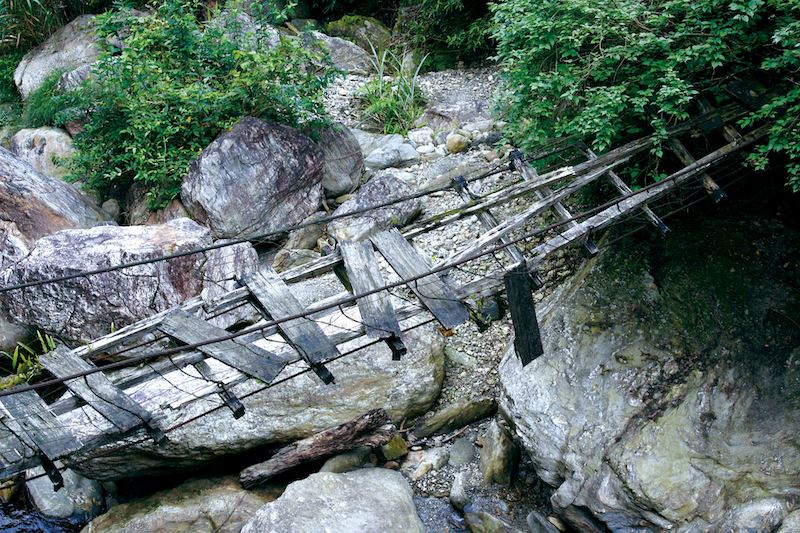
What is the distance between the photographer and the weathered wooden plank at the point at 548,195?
5152mm

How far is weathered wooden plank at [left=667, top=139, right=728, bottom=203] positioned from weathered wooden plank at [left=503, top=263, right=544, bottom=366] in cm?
206

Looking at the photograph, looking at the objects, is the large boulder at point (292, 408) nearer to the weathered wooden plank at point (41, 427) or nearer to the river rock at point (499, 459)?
the river rock at point (499, 459)

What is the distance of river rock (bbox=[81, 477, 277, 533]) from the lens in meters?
5.68

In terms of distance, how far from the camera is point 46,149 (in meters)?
10.0

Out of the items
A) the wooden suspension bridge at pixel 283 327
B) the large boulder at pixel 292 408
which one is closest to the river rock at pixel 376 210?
the large boulder at pixel 292 408

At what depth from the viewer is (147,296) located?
7.23 m

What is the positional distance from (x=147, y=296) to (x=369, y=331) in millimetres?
3770

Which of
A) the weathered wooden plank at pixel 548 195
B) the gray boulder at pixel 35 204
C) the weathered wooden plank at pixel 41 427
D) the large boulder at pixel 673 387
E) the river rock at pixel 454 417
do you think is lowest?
the river rock at pixel 454 417

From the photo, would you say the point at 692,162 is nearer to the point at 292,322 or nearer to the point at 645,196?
the point at 645,196

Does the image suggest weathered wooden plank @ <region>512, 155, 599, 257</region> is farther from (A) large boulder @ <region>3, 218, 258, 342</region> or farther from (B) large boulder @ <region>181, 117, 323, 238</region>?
(B) large boulder @ <region>181, 117, 323, 238</region>

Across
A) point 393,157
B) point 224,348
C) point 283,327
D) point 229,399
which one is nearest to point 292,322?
point 283,327

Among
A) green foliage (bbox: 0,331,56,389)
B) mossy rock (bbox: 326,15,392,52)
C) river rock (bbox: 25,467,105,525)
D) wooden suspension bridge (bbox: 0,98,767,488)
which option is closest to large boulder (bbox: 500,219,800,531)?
wooden suspension bridge (bbox: 0,98,767,488)

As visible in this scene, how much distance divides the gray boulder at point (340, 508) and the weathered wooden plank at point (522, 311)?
5.71 feet

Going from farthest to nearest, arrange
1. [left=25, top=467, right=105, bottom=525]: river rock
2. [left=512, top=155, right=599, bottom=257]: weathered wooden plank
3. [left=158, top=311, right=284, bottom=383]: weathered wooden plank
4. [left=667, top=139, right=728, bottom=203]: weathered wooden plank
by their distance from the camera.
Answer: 1. [left=25, top=467, right=105, bottom=525]: river rock
2. [left=667, top=139, right=728, bottom=203]: weathered wooden plank
3. [left=512, top=155, right=599, bottom=257]: weathered wooden plank
4. [left=158, top=311, right=284, bottom=383]: weathered wooden plank
